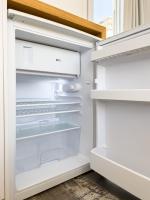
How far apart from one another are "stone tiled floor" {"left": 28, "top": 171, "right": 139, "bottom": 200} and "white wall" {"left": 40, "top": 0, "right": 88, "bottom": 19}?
0.96 meters

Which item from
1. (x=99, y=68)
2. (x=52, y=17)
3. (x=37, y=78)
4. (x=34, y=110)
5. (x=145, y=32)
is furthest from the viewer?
(x=37, y=78)

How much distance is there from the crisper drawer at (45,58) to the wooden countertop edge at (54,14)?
0.18m

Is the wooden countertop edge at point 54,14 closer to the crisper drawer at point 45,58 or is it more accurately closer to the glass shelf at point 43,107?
the crisper drawer at point 45,58

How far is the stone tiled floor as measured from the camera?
2.58 feet

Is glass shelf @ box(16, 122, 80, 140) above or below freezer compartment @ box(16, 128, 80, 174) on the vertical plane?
above

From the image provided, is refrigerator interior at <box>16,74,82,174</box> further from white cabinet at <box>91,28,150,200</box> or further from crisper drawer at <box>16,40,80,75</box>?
white cabinet at <box>91,28,150,200</box>

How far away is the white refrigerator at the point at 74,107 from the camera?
0.71 meters

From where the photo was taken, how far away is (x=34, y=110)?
1.03 metres

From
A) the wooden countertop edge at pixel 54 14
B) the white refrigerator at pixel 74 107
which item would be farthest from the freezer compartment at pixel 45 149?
the wooden countertop edge at pixel 54 14

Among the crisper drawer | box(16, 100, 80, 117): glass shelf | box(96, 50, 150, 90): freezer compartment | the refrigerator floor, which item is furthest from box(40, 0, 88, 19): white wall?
the refrigerator floor

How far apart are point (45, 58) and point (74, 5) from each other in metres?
0.35

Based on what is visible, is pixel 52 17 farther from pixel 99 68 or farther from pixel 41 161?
pixel 41 161

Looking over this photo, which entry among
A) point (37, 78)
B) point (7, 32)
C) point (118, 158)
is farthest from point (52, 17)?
point (118, 158)

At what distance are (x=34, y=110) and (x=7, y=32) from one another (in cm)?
49
